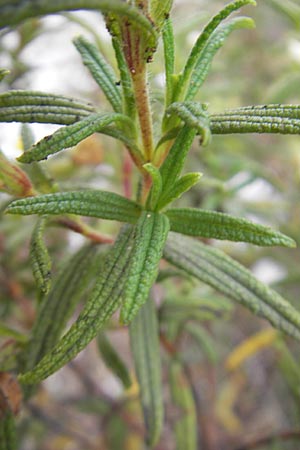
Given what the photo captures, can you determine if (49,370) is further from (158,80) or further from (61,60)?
(61,60)

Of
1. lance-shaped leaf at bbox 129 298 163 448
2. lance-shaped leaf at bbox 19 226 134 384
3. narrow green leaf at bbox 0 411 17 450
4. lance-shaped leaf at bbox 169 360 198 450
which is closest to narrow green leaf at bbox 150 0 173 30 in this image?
lance-shaped leaf at bbox 19 226 134 384

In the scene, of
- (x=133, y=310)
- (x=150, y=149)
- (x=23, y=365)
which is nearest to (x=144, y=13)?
(x=150, y=149)

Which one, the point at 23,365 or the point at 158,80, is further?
the point at 158,80

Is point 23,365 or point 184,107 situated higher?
point 184,107

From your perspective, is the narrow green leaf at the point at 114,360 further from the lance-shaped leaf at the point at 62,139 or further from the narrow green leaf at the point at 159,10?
the narrow green leaf at the point at 159,10

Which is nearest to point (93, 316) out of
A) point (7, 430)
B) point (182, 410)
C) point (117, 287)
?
point (117, 287)

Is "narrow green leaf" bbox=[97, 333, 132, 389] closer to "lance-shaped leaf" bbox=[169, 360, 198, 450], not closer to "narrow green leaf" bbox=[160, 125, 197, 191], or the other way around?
"lance-shaped leaf" bbox=[169, 360, 198, 450]
